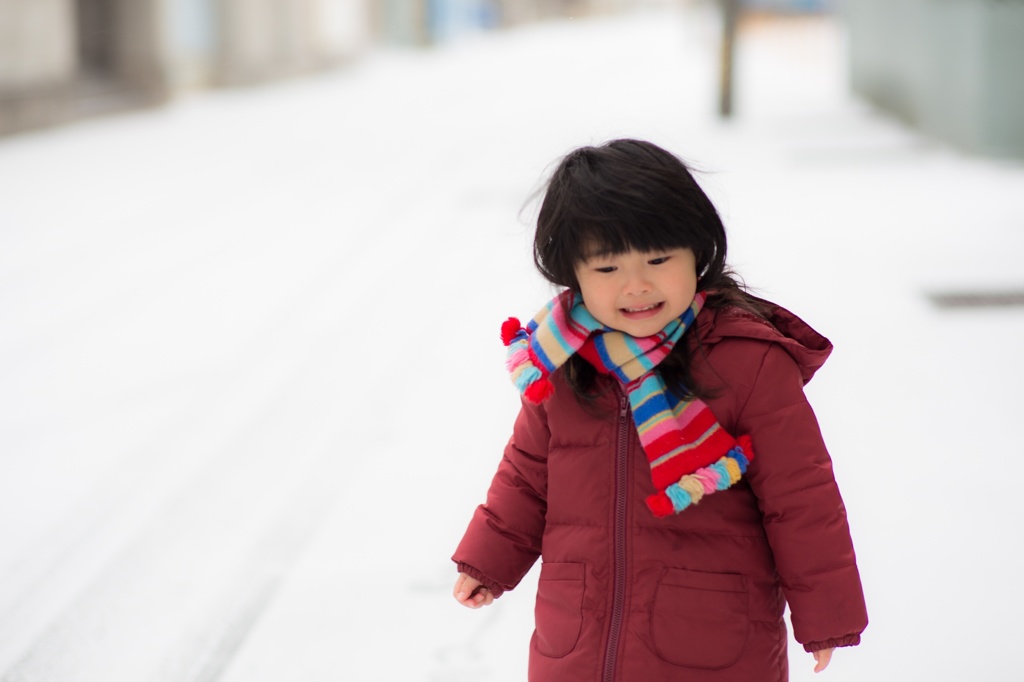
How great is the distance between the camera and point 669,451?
198cm

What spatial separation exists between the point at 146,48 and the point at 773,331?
18.2 m

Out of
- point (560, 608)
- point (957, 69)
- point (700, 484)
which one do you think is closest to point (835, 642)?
point (700, 484)

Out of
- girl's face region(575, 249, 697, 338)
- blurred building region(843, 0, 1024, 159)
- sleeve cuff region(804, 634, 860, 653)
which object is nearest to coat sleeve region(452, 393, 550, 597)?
girl's face region(575, 249, 697, 338)

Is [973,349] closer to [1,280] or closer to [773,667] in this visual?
[773,667]

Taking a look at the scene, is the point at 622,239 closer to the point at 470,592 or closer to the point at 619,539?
the point at 619,539

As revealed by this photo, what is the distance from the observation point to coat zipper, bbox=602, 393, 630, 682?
6.70 ft

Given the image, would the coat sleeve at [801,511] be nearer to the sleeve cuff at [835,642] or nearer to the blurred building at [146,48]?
the sleeve cuff at [835,642]

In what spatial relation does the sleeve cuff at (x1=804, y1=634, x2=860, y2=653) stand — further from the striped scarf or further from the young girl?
the striped scarf

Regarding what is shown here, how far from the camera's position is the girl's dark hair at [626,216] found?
6.52ft

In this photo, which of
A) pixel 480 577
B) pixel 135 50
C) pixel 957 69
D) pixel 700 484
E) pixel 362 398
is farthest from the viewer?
pixel 135 50

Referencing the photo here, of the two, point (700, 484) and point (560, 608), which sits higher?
point (700, 484)

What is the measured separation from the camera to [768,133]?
1414 centimetres

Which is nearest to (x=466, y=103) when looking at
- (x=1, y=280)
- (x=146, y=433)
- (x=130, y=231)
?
(x=130, y=231)

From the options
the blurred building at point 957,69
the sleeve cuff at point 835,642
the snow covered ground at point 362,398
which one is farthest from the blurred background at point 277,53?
the sleeve cuff at point 835,642
